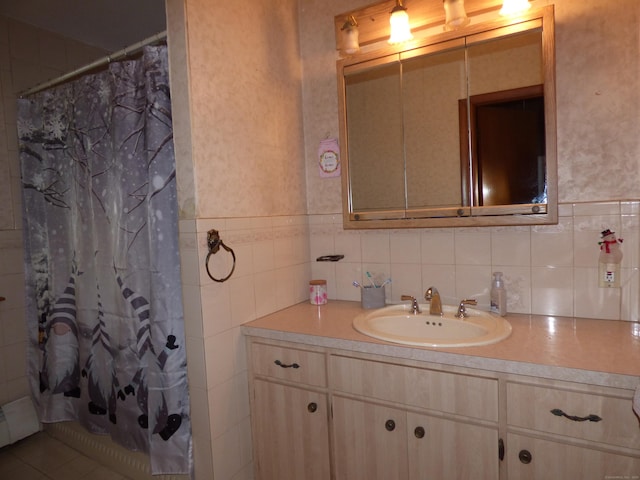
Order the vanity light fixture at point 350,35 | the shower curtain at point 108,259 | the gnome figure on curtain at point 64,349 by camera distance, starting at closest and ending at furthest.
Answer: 1. the shower curtain at point 108,259
2. the vanity light fixture at point 350,35
3. the gnome figure on curtain at point 64,349

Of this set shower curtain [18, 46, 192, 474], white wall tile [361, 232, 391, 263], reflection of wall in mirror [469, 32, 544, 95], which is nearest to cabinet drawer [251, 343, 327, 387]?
shower curtain [18, 46, 192, 474]

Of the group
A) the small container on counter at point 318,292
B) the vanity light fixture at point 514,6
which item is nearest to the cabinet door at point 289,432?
the small container on counter at point 318,292

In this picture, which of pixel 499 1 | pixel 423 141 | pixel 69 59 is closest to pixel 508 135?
pixel 423 141

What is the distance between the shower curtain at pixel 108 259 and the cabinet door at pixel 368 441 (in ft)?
2.01

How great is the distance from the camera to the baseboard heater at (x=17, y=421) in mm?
2053

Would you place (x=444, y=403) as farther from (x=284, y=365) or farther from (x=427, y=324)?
(x=284, y=365)

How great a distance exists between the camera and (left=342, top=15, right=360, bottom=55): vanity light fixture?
1670 mm

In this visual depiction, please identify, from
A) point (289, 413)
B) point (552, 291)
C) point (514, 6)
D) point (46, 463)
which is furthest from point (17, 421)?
point (514, 6)

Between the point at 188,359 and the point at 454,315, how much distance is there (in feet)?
3.54

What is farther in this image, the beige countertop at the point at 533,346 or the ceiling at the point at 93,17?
the ceiling at the point at 93,17

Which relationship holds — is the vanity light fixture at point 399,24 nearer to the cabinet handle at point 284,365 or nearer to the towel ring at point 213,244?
the towel ring at point 213,244

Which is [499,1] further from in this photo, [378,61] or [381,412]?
[381,412]

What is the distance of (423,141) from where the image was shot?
5.34 feet

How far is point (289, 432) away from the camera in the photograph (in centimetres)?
147
